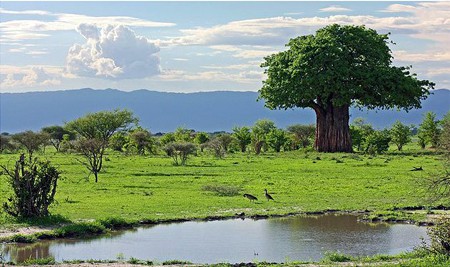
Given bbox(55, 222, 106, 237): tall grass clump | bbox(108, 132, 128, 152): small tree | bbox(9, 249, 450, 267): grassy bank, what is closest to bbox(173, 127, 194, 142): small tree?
bbox(108, 132, 128, 152): small tree

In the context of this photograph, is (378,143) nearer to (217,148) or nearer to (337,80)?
(337,80)

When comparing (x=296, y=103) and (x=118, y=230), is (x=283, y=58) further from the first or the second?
(x=118, y=230)

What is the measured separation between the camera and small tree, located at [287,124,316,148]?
10375cm

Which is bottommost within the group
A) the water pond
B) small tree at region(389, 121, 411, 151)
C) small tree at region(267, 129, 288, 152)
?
the water pond

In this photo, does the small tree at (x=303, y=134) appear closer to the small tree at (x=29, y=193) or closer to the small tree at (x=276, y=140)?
the small tree at (x=276, y=140)

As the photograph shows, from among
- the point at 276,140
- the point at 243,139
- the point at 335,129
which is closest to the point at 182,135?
the point at 243,139

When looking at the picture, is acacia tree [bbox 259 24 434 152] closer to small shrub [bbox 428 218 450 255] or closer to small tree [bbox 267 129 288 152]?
small tree [bbox 267 129 288 152]

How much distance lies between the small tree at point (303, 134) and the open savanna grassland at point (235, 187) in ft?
139

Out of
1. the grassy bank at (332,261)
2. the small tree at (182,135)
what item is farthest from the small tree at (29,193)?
the small tree at (182,135)

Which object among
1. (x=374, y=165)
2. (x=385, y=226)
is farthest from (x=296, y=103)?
(x=385, y=226)

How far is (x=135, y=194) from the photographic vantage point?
37.1 m

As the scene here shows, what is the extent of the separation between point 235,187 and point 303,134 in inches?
2717

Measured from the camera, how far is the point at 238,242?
24531 millimetres

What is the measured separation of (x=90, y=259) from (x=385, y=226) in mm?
13016
